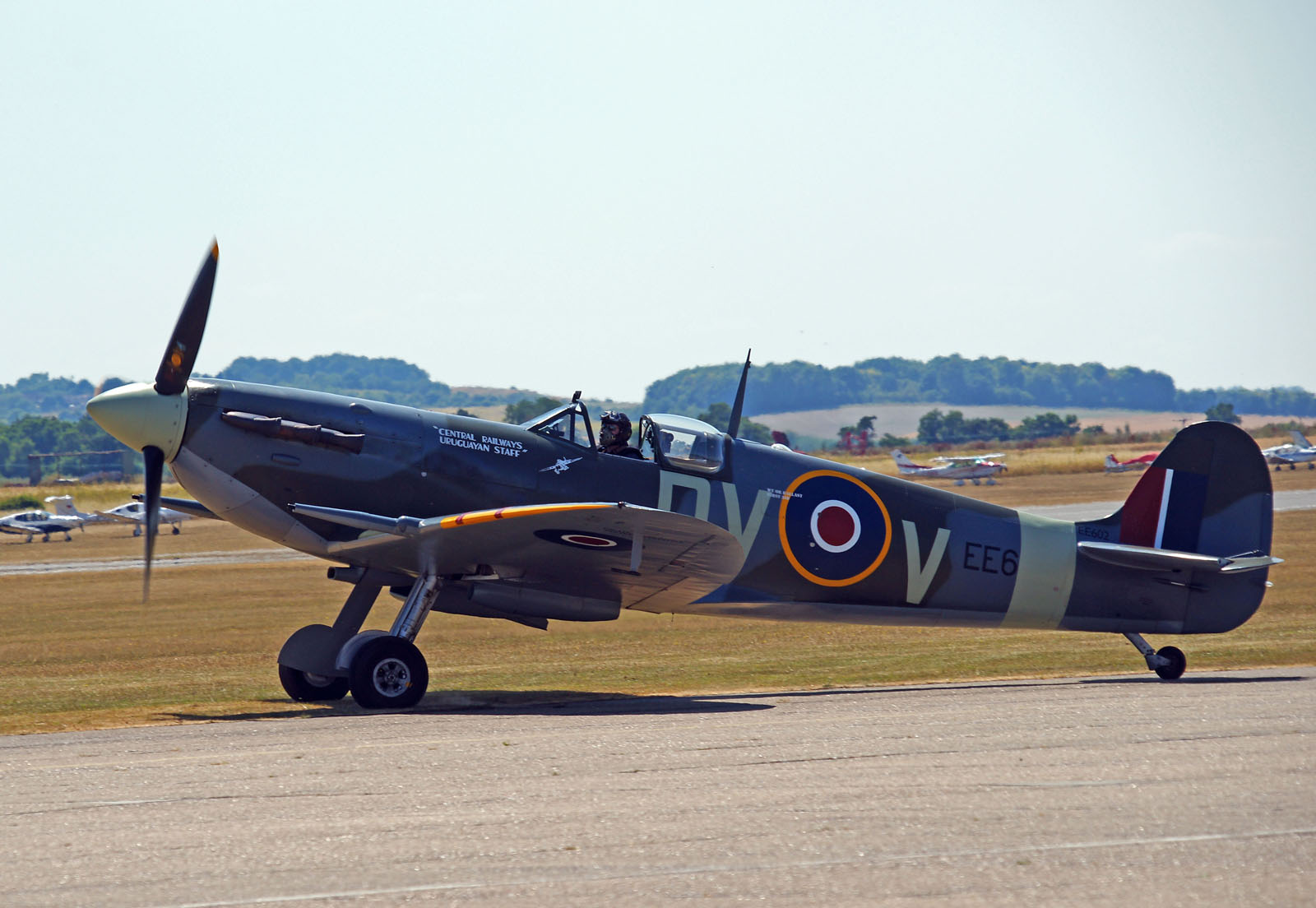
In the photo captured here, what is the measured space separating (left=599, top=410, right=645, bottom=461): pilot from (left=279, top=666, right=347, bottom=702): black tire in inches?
141

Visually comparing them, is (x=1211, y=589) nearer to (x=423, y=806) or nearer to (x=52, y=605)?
(x=423, y=806)

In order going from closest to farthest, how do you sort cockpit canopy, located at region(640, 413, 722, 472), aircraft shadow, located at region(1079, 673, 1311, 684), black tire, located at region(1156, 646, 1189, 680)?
1. cockpit canopy, located at region(640, 413, 722, 472)
2. aircraft shadow, located at region(1079, 673, 1311, 684)
3. black tire, located at region(1156, 646, 1189, 680)

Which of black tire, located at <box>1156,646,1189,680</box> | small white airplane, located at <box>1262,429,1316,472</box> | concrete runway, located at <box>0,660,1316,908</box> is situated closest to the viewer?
concrete runway, located at <box>0,660,1316,908</box>

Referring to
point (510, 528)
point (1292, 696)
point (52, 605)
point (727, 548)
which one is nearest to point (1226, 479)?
point (1292, 696)

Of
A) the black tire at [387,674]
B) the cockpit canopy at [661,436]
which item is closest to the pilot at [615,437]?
the cockpit canopy at [661,436]

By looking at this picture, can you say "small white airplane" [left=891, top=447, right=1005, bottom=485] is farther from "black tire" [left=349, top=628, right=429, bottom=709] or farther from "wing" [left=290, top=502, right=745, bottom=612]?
"black tire" [left=349, top=628, right=429, bottom=709]

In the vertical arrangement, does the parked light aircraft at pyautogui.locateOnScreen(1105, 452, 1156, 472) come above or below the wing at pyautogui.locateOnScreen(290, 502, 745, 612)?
below

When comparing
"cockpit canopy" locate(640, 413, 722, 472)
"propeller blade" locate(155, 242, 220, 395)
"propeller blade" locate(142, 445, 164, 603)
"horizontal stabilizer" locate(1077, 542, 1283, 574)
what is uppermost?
"propeller blade" locate(155, 242, 220, 395)

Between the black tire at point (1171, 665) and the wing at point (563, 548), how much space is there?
5045 millimetres

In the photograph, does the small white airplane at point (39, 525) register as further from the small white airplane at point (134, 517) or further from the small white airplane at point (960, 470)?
the small white airplane at point (960, 470)

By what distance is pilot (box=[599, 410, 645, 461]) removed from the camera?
12344 millimetres

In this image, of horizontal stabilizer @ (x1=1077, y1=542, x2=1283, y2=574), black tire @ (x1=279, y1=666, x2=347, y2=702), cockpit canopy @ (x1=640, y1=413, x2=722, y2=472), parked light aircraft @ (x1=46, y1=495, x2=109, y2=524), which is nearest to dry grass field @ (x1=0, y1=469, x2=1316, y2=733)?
black tire @ (x1=279, y1=666, x2=347, y2=702)

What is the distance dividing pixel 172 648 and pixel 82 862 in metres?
14.8

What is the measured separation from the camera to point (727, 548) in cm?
→ 1109
